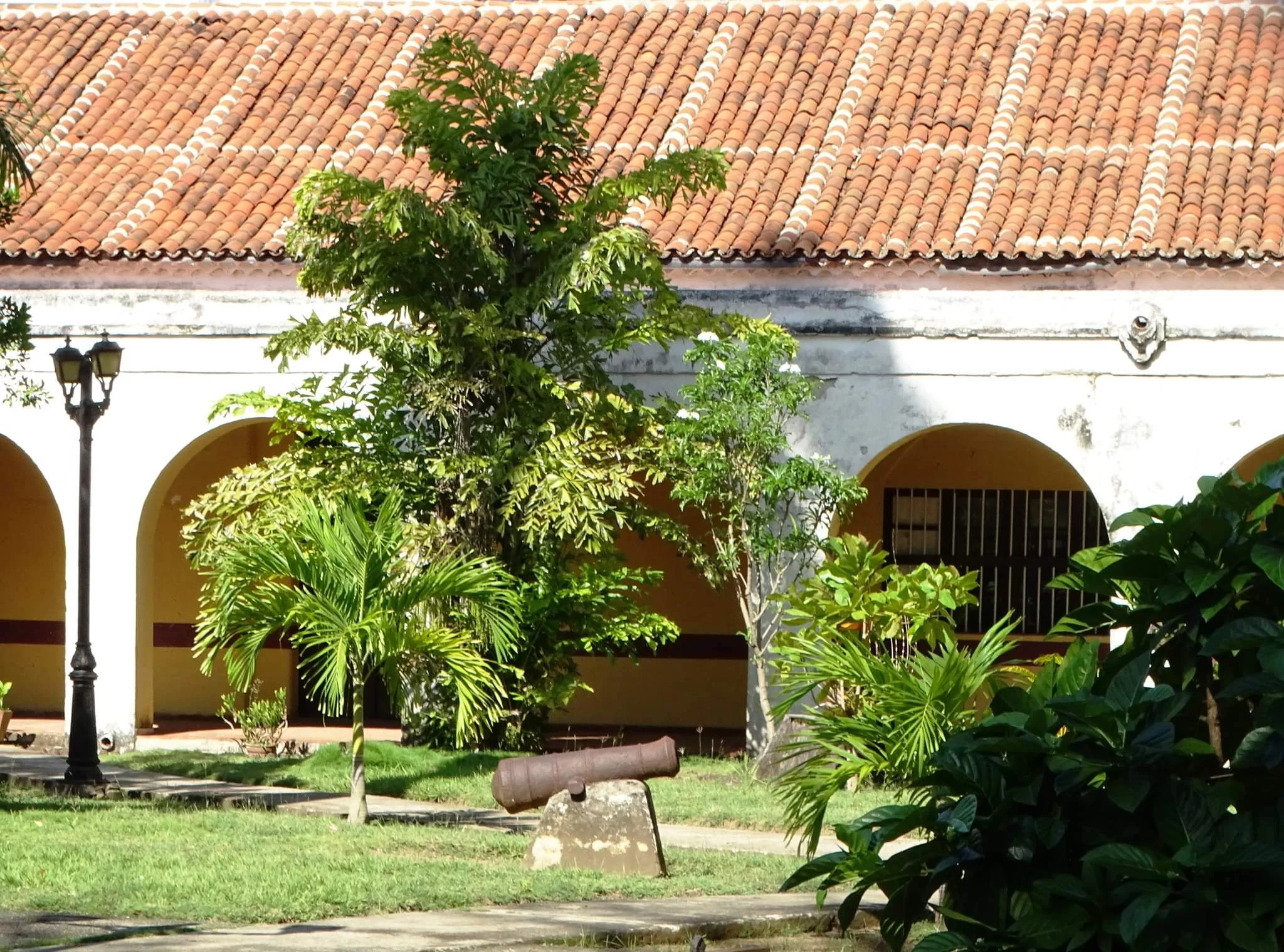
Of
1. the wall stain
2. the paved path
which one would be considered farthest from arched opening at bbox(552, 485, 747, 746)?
the paved path

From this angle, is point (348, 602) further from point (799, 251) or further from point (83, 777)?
point (799, 251)

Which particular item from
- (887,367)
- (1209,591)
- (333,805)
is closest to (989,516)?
(887,367)

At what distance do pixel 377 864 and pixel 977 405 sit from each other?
7.06 m

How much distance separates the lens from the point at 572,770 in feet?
30.2

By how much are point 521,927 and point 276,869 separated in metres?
1.56

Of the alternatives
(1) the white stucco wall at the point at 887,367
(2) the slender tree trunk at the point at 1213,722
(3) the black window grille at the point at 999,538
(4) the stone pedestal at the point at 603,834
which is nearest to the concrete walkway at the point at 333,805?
(4) the stone pedestal at the point at 603,834

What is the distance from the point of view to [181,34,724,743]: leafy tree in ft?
42.2

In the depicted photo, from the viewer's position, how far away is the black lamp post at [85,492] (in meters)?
11.8

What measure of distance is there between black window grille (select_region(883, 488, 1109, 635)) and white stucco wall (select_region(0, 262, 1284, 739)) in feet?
7.64

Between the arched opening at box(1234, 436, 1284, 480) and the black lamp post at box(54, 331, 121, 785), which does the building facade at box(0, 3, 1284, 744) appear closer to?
the arched opening at box(1234, 436, 1284, 480)

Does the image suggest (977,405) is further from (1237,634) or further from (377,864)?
(1237,634)

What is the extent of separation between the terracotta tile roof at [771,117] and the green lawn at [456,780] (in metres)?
3.91

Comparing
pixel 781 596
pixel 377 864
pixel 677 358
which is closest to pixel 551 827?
pixel 377 864

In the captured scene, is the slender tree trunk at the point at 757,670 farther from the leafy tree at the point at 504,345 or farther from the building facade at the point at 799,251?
the building facade at the point at 799,251
